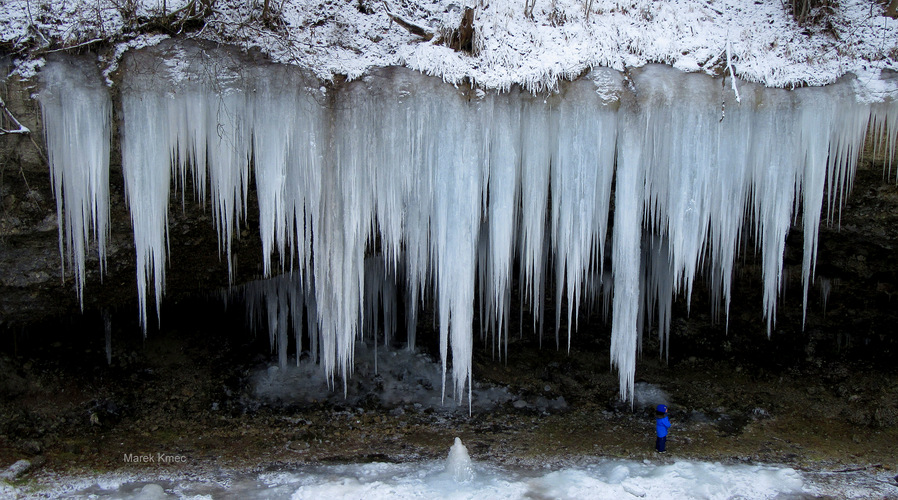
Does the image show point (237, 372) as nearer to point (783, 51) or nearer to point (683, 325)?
point (683, 325)

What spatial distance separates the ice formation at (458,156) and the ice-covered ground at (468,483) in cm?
132

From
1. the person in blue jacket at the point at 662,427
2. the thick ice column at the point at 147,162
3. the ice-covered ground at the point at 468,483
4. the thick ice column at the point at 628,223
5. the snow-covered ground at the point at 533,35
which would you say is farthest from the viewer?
the person in blue jacket at the point at 662,427

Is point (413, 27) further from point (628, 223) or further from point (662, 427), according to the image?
point (662, 427)

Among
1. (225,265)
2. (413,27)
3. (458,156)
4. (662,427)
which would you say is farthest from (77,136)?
(662,427)

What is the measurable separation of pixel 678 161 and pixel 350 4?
2.93 metres

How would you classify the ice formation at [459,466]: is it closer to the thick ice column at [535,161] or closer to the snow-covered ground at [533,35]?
the thick ice column at [535,161]

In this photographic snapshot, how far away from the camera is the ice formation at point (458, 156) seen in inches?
184

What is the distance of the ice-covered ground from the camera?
5.22m

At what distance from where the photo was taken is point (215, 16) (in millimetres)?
4742

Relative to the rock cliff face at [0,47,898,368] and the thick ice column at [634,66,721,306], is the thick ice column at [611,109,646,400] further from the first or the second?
the rock cliff face at [0,47,898,368]

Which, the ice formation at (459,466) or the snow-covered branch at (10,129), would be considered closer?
the snow-covered branch at (10,129)

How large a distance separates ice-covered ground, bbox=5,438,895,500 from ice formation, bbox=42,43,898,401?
1.32 metres

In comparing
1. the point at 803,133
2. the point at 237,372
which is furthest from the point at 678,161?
the point at 237,372

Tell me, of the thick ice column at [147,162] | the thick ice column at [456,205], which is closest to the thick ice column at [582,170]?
the thick ice column at [456,205]
